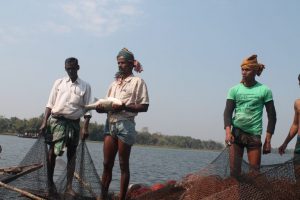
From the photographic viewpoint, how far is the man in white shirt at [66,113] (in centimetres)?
607

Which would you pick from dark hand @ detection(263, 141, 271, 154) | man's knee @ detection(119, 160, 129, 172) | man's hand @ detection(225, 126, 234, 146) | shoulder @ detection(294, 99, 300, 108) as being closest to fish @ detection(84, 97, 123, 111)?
man's knee @ detection(119, 160, 129, 172)

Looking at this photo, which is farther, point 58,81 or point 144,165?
point 144,165

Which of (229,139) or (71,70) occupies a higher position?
(71,70)

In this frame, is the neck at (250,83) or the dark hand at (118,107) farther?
the neck at (250,83)

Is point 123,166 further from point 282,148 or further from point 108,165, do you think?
point 282,148

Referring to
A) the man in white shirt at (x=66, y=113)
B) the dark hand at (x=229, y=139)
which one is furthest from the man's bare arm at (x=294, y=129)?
the man in white shirt at (x=66, y=113)

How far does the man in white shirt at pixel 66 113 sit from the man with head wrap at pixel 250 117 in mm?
2194

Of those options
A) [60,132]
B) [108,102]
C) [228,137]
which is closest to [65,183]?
[60,132]

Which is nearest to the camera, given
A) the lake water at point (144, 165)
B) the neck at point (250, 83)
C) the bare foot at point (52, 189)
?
the neck at point (250, 83)

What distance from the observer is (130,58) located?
16.8 feet

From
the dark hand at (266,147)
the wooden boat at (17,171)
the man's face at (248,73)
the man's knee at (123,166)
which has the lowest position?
the wooden boat at (17,171)

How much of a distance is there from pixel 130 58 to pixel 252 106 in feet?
5.58

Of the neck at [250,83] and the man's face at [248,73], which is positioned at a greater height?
the man's face at [248,73]

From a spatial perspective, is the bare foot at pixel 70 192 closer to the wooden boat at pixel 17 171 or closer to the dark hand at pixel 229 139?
the wooden boat at pixel 17 171
